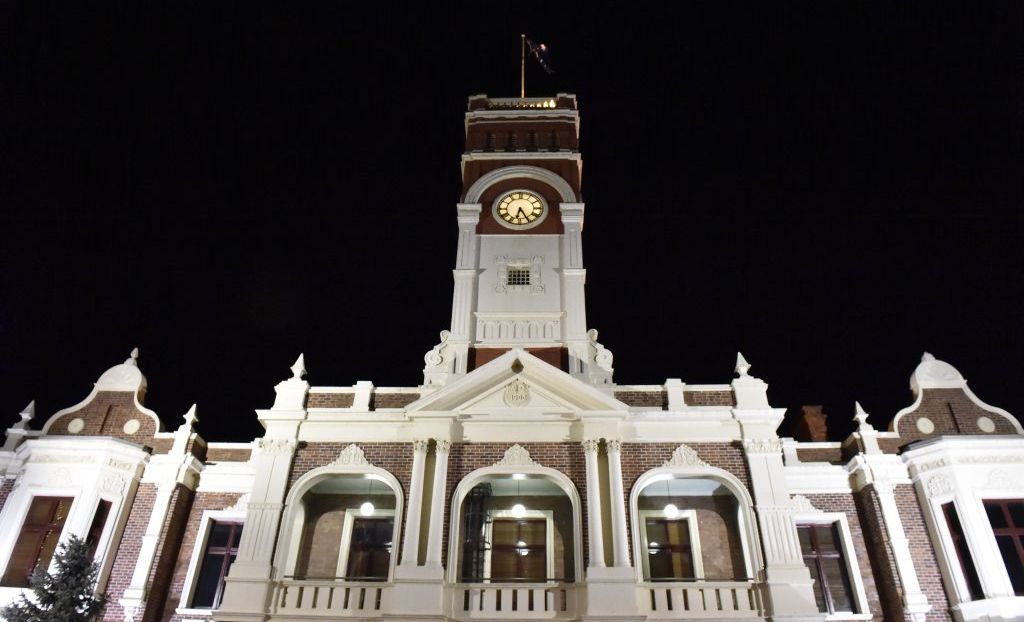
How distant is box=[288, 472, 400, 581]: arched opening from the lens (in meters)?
20.7

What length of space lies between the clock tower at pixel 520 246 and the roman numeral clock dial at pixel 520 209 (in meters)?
0.04

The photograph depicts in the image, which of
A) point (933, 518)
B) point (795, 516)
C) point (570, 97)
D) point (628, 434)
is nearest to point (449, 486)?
point (628, 434)

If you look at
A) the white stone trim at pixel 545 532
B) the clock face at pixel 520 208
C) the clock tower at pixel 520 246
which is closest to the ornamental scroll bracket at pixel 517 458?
the white stone trim at pixel 545 532

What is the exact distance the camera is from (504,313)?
24.1 meters

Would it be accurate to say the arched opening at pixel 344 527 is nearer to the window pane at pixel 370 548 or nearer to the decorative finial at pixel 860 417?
the window pane at pixel 370 548

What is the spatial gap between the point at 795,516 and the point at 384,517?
1292 cm

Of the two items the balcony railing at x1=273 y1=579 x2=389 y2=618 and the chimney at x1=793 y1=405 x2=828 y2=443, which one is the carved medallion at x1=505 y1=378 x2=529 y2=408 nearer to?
the balcony railing at x1=273 y1=579 x2=389 y2=618

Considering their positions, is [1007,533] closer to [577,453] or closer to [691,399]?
[691,399]

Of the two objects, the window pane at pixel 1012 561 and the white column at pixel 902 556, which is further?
the white column at pixel 902 556

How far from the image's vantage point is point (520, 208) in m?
27.4

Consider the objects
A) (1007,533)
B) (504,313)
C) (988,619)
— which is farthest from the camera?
(504,313)

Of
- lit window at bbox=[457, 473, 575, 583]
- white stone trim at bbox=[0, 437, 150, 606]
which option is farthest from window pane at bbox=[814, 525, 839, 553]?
white stone trim at bbox=[0, 437, 150, 606]

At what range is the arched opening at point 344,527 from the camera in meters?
20.7

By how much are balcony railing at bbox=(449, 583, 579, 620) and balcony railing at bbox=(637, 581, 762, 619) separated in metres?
1.93
